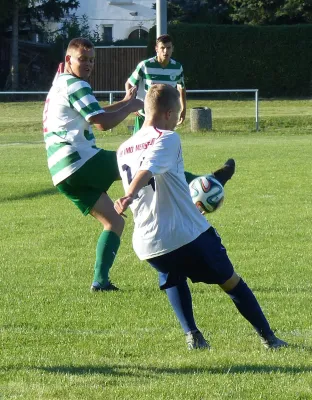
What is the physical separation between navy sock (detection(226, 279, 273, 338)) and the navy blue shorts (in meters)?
0.11

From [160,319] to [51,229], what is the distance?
4343 mm

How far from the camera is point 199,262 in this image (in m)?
4.98

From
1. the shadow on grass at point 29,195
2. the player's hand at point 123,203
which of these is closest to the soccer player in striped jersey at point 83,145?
the player's hand at point 123,203

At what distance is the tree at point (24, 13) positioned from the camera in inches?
1603

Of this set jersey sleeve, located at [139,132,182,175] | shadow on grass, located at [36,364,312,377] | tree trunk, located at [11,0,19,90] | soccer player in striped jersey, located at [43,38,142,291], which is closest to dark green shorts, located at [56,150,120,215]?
soccer player in striped jersey, located at [43,38,142,291]

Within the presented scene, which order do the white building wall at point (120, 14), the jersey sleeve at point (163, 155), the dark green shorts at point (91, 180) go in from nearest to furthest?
1. the jersey sleeve at point (163, 155)
2. the dark green shorts at point (91, 180)
3. the white building wall at point (120, 14)

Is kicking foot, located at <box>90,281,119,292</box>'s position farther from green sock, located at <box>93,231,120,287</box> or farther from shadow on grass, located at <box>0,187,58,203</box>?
shadow on grass, located at <box>0,187,58,203</box>

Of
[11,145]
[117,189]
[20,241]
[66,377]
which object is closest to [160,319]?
[66,377]

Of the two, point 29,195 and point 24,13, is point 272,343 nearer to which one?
point 29,195

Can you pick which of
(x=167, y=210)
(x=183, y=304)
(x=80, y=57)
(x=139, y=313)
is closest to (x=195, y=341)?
(x=183, y=304)

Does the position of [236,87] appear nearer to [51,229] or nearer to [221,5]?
[221,5]

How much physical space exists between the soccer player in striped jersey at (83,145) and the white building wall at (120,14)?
50.6 metres

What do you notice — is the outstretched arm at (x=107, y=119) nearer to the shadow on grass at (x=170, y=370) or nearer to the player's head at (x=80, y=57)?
the player's head at (x=80, y=57)

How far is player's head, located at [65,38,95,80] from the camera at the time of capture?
6.79 m
